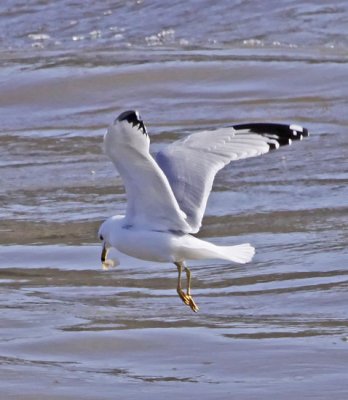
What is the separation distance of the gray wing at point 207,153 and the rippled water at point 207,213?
30.2 inches

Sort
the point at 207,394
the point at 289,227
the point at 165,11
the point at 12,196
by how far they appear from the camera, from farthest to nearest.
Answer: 1. the point at 165,11
2. the point at 12,196
3. the point at 289,227
4. the point at 207,394

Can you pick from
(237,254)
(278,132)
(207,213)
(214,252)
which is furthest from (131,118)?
(207,213)

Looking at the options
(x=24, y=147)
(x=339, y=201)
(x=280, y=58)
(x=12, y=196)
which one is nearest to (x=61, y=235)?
(x=12, y=196)

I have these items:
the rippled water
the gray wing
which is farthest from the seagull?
the rippled water

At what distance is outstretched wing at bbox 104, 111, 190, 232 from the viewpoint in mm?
6121

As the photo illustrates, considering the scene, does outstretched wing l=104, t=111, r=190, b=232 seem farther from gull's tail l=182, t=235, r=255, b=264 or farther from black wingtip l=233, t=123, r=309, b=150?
black wingtip l=233, t=123, r=309, b=150

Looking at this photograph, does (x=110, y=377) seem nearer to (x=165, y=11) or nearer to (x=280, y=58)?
(x=280, y=58)

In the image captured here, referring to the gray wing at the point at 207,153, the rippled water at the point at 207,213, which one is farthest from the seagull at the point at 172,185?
the rippled water at the point at 207,213

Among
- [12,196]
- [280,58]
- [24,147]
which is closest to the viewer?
[12,196]

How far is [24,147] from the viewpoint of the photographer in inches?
472

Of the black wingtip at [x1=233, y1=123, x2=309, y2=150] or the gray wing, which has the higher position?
the black wingtip at [x1=233, y1=123, x2=309, y2=150]

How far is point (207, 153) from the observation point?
7336 millimetres

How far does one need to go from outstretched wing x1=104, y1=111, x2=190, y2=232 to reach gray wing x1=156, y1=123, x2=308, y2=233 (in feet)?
0.63

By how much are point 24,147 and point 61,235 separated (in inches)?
113
